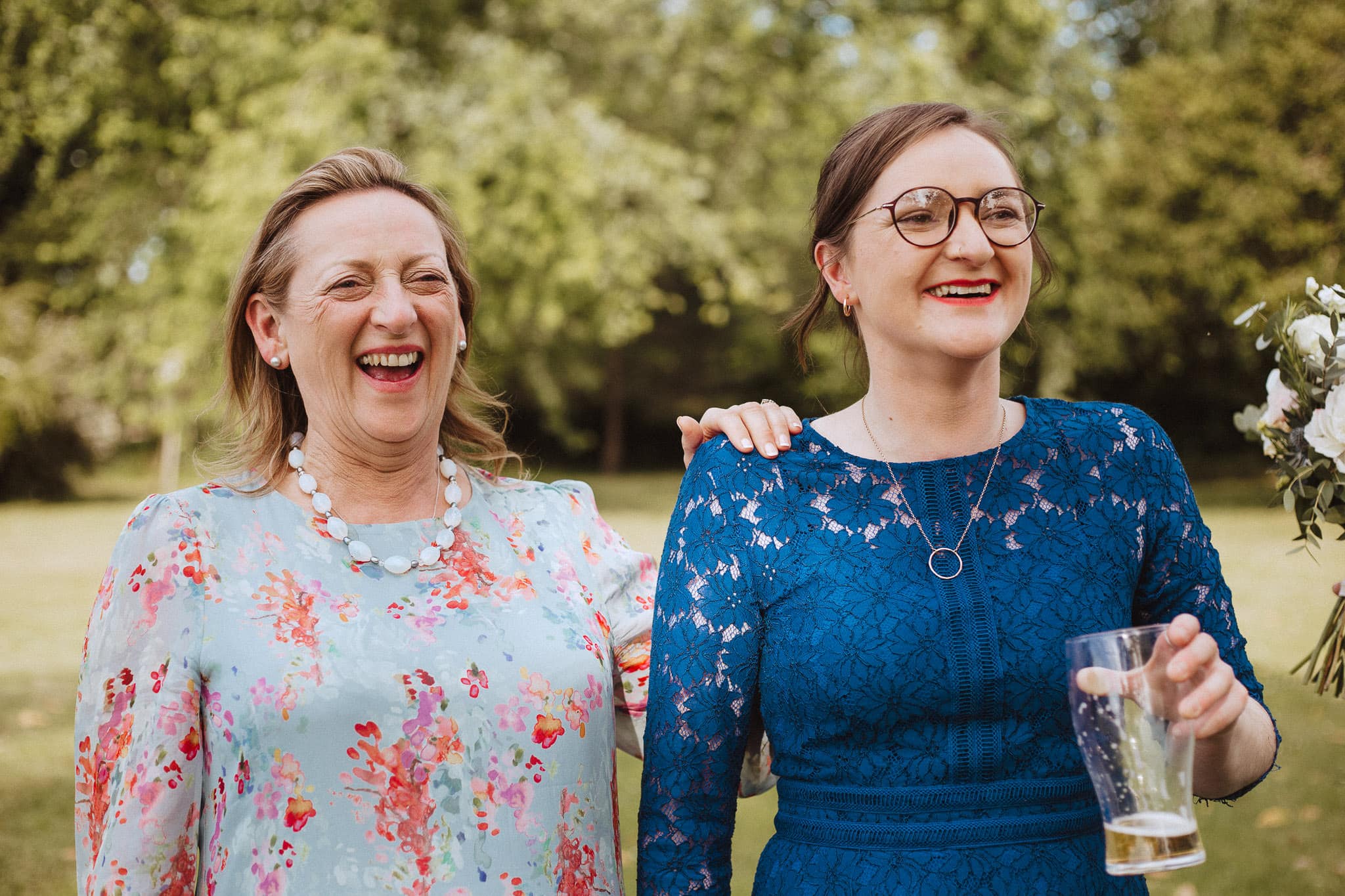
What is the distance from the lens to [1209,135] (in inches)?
826

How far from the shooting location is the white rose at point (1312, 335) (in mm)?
2568

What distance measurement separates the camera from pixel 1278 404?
107 inches

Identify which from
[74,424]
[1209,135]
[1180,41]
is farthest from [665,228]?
[1180,41]

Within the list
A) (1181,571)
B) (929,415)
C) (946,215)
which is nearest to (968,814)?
(1181,571)

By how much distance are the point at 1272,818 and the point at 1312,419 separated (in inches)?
192

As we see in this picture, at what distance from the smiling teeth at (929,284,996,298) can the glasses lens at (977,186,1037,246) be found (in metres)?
0.08

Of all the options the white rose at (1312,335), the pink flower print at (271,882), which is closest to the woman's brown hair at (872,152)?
the white rose at (1312,335)

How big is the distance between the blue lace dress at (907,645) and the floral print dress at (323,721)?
217mm

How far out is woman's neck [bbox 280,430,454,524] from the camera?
2604 mm

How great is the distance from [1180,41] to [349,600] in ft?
96.3

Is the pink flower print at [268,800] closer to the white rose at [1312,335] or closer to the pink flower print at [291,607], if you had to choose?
the pink flower print at [291,607]

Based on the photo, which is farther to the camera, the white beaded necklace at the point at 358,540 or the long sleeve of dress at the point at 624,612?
the long sleeve of dress at the point at 624,612

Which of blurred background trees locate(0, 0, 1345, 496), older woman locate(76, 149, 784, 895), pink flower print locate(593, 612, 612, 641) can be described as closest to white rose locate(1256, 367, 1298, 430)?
older woman locate(76, 149, 784, 895)

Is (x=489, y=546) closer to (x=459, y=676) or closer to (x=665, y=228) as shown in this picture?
(x=459, y=676)
